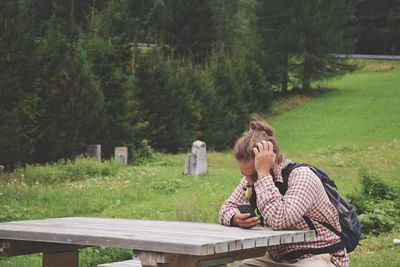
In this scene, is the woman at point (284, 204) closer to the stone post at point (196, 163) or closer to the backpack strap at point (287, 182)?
the backpack strap at point (287, 182)

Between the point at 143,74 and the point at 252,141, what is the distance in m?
27.0

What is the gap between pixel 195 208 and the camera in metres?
12.7

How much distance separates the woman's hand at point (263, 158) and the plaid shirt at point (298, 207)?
5cm

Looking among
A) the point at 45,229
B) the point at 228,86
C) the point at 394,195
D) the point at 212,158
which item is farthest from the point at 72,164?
the point at 228,86

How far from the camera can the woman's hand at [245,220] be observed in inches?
213

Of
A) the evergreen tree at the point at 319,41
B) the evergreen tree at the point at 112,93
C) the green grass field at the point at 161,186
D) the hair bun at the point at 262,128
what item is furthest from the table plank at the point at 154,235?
the evergreen tree at the point at 319,41

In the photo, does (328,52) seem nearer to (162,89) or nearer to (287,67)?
(287,67)

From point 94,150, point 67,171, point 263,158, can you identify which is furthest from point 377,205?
point 94,150

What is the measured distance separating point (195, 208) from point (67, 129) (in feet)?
45.0

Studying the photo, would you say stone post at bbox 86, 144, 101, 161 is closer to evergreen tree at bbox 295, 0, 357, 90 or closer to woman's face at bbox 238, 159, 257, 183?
woman's face at bbox 238, 159, 257, 183

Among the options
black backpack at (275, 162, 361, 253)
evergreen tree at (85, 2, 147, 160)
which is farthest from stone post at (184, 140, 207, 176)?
black backpack at (275, 162, 361, 253)

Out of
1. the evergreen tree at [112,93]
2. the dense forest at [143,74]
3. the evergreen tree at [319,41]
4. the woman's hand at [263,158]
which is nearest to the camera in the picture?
the woman's hand at [263,158]

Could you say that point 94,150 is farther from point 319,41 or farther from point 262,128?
A: point 319,41

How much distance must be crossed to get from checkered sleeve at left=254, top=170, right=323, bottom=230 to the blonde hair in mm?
188
